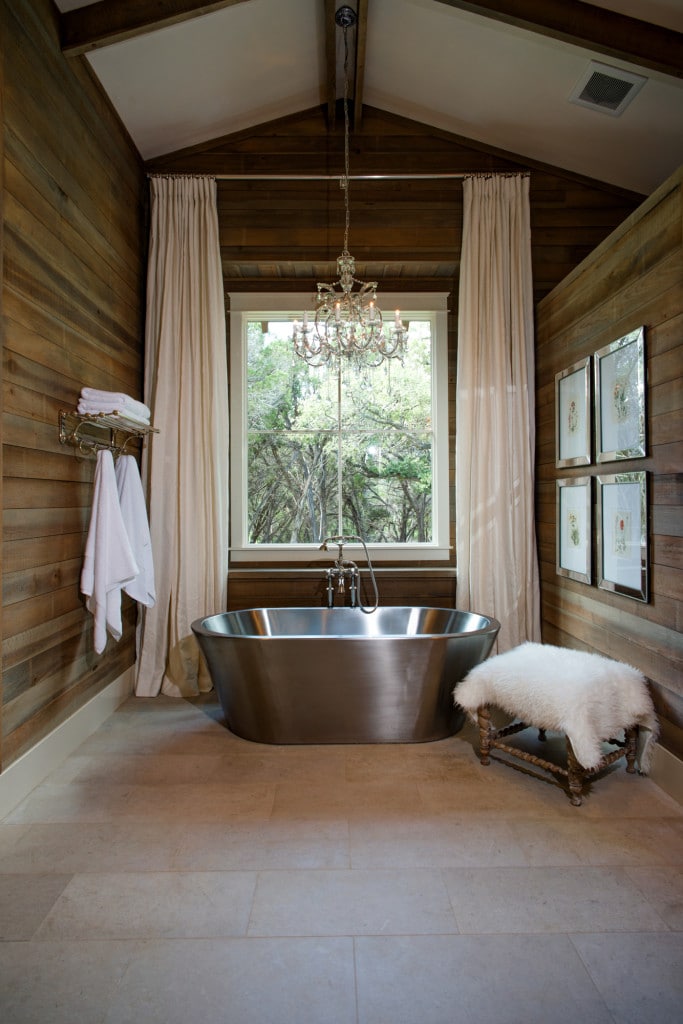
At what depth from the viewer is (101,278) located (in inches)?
129

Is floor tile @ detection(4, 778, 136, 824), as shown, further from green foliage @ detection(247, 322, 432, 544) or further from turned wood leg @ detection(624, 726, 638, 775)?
turned wood leg @ detection(624, 726, 638, 775)

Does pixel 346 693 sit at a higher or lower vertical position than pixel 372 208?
lower

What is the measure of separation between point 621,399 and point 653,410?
0.26 meters

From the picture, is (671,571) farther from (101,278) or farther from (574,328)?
(101,278)

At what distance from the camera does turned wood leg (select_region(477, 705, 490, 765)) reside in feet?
9.02

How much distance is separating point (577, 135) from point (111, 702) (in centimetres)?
398

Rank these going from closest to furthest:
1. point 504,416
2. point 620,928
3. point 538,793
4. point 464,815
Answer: point 620,928
point 464,815
point 538,793
point 504,416

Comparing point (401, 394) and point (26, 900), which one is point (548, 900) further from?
point (401, 394)

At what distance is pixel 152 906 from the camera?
1.82m

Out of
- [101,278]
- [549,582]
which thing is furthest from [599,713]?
[101,278]

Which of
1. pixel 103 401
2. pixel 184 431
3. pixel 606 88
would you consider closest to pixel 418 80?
pixel 606 88

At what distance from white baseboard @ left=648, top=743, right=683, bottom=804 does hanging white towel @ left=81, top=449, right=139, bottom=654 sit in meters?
2.35

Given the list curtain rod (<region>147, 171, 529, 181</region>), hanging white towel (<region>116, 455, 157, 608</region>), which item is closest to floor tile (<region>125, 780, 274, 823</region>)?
hanging white towel (<region>116, 455, 157, 608</region>)

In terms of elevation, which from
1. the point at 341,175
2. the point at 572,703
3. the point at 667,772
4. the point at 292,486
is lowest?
the point at 667,772
